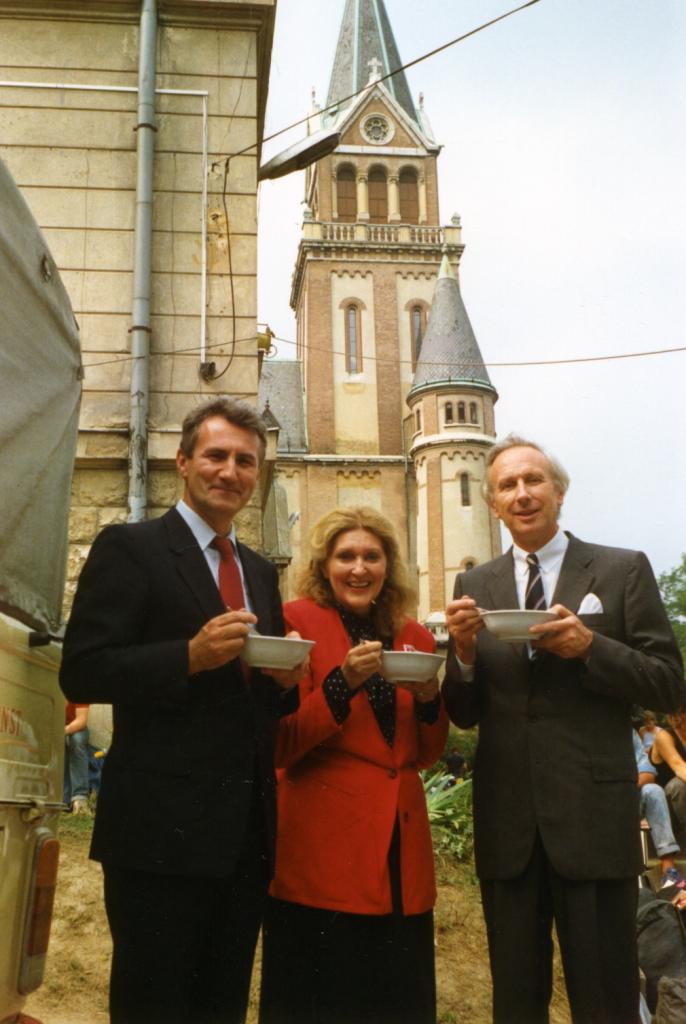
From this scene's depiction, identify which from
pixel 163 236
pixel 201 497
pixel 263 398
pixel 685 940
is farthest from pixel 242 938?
pixel 263 398

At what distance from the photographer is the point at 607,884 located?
285 centimetres

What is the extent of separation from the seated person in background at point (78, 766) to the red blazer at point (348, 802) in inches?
183

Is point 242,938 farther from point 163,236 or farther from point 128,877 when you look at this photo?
point 163,236

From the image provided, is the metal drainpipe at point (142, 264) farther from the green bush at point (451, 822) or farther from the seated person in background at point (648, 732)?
the seated person in background at point (648, 732)

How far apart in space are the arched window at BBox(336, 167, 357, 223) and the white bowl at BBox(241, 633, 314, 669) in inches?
2080

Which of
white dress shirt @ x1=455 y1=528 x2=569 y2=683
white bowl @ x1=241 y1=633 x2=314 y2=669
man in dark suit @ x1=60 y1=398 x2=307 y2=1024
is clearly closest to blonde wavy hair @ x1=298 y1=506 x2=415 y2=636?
white dress shirt @ x1=455 y1=528 x2=569 y2=683

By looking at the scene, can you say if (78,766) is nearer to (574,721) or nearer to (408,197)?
(574,721)

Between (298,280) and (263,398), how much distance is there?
24.1 feet

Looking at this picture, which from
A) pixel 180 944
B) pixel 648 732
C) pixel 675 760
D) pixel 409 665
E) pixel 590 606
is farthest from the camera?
pixel 648 732

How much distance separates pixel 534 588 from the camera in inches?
127

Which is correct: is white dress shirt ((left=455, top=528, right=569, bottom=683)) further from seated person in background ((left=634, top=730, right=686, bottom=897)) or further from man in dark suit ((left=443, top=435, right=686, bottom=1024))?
seated person in background ((left=634, top=730, right=686, bottom=897))

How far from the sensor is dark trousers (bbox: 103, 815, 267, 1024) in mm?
2520

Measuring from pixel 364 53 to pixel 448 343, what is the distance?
21.8 meters

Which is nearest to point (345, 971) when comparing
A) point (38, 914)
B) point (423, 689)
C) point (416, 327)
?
point (423, 689)
